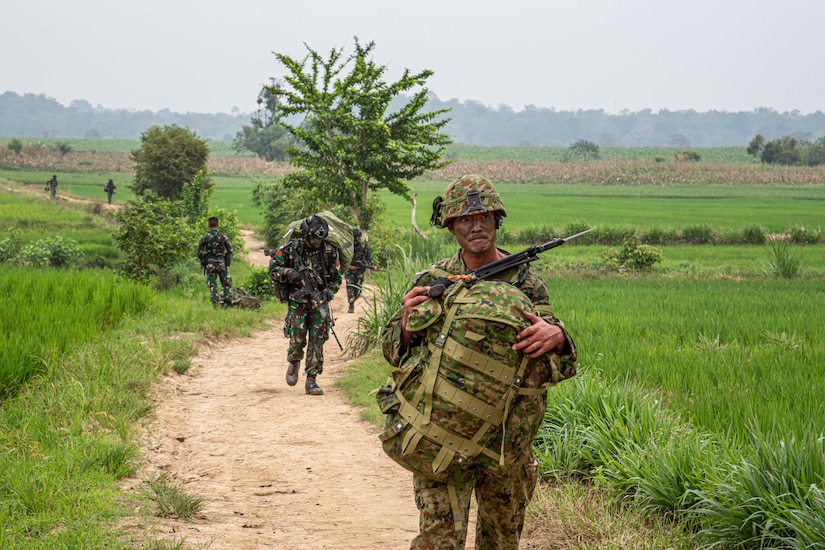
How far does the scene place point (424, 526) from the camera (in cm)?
337

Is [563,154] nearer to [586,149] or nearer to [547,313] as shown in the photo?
[586,149]

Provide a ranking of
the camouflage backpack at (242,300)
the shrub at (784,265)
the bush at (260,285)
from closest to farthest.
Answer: the camouflage backpack at (242,300)
the bush at (260,285)
the shrub at (784,265)

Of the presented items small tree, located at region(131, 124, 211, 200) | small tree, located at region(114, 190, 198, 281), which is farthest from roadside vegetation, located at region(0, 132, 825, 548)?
small tree, located at region(131, 124, 211, 200)

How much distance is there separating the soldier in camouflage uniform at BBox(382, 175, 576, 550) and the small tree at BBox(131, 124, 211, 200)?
28246 mm

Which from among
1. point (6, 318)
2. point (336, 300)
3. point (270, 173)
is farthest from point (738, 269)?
point (270, 173)

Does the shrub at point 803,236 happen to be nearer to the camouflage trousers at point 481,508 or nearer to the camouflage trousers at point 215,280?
the camouflage trousers at point 215,280

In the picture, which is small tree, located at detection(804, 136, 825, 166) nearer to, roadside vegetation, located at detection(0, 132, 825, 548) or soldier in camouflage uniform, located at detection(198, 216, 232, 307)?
roadside vegetation, located at detection(0, 132, 825, 548)

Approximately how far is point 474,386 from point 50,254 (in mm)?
17529

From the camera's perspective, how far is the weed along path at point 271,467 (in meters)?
4.93

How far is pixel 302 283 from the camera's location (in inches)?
343

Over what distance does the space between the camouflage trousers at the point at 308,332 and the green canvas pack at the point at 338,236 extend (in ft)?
1.90

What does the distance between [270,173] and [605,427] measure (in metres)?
76.6

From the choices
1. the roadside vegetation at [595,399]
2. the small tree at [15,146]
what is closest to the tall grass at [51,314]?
the roadside vegetation at [595,399]

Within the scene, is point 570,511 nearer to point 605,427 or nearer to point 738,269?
point 605,427
